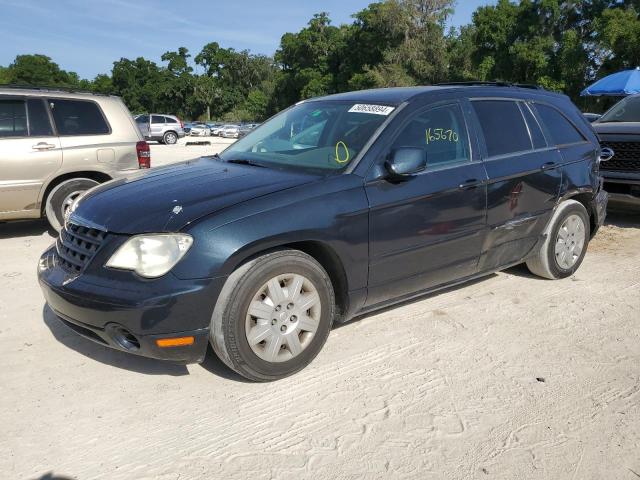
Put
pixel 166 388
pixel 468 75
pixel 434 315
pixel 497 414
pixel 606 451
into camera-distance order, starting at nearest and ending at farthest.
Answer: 1. pixel 606 451
2. pixel 497 414
3. pixel 166 388
4. pixel 434 315
5. pixel 468 75

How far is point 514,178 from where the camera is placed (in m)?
4.50

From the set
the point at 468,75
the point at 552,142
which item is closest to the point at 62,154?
the point at 552,142

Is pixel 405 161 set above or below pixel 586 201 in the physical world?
above

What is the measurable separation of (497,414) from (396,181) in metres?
1.53

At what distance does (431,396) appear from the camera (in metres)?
3.28

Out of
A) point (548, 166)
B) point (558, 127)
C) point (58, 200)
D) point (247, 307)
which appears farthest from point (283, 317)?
point (58, 200)

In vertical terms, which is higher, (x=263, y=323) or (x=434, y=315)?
(x=263, y=323)

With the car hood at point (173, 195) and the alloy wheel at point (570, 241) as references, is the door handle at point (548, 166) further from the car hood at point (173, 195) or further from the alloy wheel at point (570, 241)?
the car hood at point (173, 195)

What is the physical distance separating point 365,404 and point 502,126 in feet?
8.39

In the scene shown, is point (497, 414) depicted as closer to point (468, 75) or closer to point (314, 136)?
point (314, 136)

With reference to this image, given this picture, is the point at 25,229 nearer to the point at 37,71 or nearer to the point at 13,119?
the point at 13,119

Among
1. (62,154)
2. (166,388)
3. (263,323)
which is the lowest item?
(166,388)

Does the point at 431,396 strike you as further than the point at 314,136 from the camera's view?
No

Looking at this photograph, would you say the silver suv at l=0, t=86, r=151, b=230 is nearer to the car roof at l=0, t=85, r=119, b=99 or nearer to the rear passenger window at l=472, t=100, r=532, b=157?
the car roof at l=0, t=85, r=119, b=99
